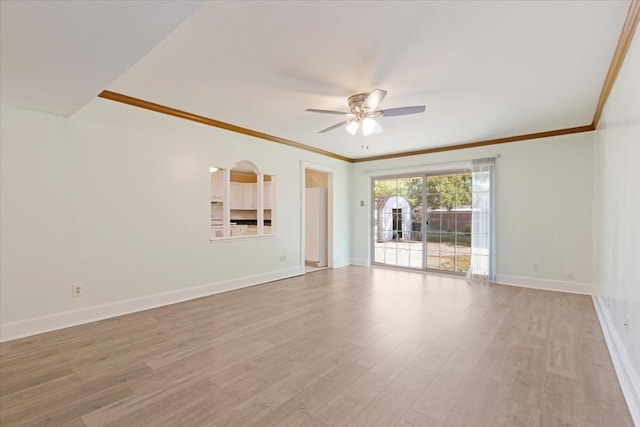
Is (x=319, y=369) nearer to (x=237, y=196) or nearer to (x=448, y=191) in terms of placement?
(x=448, y=191)

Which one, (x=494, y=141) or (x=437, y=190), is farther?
(x=437, y=190)

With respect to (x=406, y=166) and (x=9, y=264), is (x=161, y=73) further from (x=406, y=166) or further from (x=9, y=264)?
(x=406, y=166)

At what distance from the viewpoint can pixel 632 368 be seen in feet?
6.15

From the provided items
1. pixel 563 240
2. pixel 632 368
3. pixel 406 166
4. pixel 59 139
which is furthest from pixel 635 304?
pixel 59 139

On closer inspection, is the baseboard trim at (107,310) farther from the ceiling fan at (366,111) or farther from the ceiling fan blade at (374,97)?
the ceiling fan blade at (374,97)

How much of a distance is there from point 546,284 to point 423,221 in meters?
2.18

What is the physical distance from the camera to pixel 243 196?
7477 mm

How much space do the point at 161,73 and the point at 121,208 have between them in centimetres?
162

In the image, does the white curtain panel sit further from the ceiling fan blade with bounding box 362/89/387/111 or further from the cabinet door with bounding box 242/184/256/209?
the cabinet door with bounding box 242/184/256/209

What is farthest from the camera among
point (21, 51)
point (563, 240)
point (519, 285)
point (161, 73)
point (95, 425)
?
point (519, 285)

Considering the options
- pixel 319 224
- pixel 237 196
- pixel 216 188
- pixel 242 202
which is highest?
pixel 216 188

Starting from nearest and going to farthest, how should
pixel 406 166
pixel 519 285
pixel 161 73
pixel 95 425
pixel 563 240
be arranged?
1. pixel 95 425
2. pixel 161 73
3. pixel 563 240
4. pixel 519 285
5. pixel 406 166

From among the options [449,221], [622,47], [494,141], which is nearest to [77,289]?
[622,47]

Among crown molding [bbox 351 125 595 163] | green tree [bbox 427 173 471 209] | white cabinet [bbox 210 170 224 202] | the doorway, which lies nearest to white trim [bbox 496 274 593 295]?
green tree [bbox 427 173 471 209]
